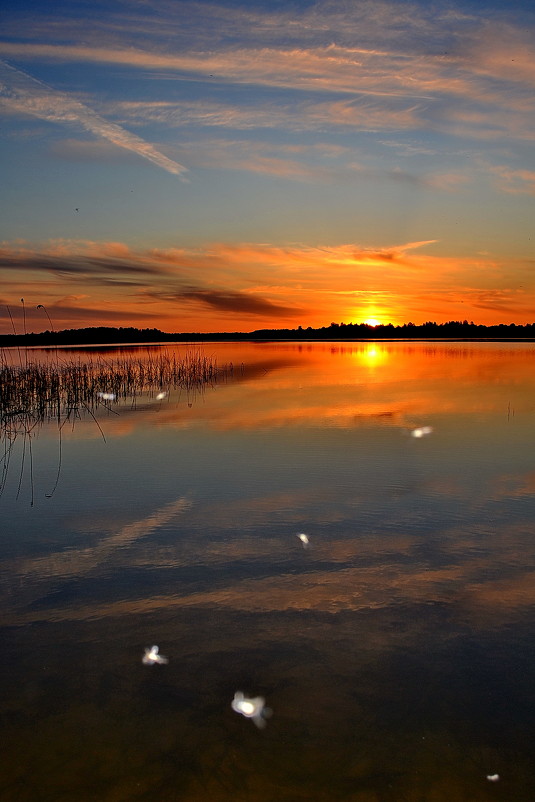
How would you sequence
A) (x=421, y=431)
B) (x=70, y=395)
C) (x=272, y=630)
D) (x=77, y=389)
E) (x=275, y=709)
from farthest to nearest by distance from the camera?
(x=77, y=389)
(x=70, y=395)
(x=421, y=431)
(x=272, y=630)
(x=275, y=709)

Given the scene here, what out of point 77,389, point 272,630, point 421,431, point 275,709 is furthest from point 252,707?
point 77,389

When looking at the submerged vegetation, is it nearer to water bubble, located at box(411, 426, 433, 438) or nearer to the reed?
the reed

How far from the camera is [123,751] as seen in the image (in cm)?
345

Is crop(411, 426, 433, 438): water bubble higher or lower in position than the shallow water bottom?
higher

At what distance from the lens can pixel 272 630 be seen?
471 centimetres

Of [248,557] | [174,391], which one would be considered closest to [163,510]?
[248,557]

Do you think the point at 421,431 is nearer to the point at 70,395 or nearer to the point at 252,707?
the point at 252,707

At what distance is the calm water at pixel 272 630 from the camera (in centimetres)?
332

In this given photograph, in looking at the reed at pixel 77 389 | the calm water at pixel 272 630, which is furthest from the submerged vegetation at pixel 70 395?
the calm water at pixel 272 630

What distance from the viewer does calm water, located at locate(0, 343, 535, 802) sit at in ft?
10.9

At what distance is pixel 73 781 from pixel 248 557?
312 cm

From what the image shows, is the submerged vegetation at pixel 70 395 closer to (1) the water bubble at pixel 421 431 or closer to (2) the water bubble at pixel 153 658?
(2) the water bubble at pixel 153 658

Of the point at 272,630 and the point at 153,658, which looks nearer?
the point at 153,658

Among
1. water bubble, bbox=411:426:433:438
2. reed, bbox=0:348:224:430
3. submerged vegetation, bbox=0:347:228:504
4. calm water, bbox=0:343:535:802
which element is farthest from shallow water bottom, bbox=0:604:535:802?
reed, bbox=0:348:224:430
